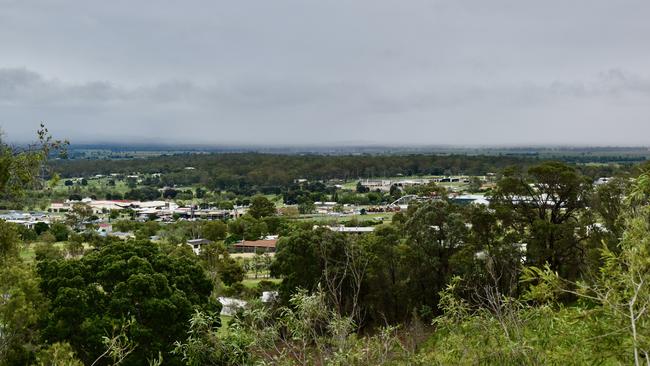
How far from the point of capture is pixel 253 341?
4.50 meters

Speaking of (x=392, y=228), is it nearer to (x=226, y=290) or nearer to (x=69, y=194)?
(x=226, y=290)

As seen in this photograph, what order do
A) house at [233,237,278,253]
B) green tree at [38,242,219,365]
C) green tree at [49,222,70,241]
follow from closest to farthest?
green tree at [38,242,219,365] < house at [233,237,278,253] < green tree at [49,222,70,241]

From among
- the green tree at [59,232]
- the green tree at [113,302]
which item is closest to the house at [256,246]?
the green tree at [59,232]

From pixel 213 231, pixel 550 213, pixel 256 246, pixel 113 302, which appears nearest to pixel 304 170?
pixel 213 231

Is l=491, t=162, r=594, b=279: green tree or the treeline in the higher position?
l=491, t=162, r=594, b=279: green tree

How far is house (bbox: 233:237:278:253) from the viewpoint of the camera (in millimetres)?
29684

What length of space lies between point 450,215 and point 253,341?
11145 millimetres

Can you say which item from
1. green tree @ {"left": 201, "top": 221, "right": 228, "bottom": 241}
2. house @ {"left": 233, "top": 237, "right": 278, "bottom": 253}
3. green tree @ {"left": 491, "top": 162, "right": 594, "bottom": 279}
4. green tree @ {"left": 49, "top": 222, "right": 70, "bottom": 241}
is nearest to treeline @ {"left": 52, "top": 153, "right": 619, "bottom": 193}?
green tree @ {"left": 49, "top": 222, "right": 70, "bottom": 241}

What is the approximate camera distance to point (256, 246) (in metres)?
30.6

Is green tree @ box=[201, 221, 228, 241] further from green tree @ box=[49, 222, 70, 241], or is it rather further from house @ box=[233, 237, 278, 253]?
green tree @ box=[49, 222, 70, 241]

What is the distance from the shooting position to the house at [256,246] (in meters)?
29.7

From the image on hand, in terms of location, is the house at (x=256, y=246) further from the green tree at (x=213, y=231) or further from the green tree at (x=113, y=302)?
the green tree at (x=113, y=302)

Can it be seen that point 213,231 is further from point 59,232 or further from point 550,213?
point 550,213

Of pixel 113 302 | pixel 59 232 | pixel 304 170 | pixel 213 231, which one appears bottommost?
pixel 59 232
